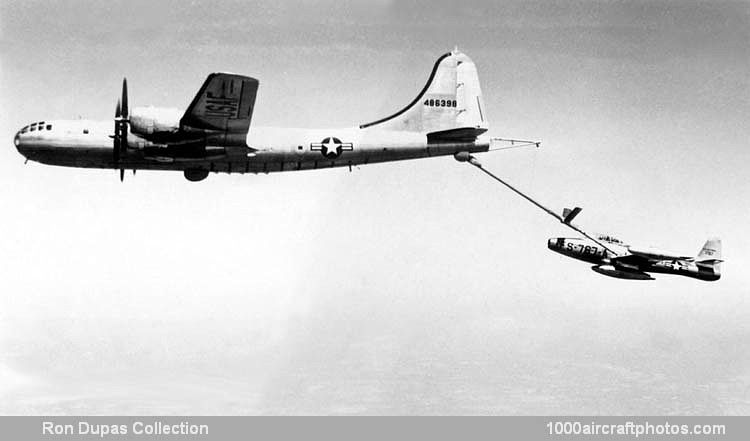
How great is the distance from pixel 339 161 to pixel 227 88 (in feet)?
20.2

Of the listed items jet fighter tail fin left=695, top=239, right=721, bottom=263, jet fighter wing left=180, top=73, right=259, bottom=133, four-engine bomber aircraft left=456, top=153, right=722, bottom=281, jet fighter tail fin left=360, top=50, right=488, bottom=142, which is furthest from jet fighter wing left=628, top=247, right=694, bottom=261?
jet fighter wing left=180, top=73, right=259, bottom=133

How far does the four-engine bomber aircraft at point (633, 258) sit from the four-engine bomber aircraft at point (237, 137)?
7912 millimetres

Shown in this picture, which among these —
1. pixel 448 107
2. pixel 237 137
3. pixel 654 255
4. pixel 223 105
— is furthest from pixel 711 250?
pixel 223 105

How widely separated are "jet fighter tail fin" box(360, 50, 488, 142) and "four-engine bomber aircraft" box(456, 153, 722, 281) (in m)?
7.55

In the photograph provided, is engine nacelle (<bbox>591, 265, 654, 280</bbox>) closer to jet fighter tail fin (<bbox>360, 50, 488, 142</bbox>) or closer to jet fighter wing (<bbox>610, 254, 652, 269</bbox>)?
jet fighter wing (<bbox>610, 254, 652, 269</bbox>)

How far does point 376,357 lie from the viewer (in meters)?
186

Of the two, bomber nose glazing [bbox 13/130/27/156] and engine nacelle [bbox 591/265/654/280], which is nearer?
bomber nose glazing [bbox 13/130/27/156]

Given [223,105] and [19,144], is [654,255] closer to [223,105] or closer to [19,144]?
[223,105]

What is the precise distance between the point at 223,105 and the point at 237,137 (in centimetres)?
194

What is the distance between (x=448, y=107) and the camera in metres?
31.7

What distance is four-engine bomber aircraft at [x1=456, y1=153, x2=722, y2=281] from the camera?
32.7m

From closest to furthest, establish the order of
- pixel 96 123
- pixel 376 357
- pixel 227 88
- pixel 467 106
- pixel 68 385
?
pixel 227 88 → pixel 96 123 → pixel 467 106 → pixel 68 385 → pixel 376 357
